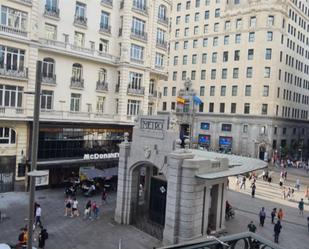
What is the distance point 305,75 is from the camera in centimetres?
7769

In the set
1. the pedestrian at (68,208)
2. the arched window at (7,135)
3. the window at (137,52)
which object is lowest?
the pedestrian at (68,208)

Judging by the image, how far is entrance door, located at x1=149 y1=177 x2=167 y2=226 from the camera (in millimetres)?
24609

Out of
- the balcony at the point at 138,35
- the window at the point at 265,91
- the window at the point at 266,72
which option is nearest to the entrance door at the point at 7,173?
the balcony at the point at 138,35

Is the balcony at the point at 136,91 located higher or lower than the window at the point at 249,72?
lower

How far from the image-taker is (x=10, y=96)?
30.7 m

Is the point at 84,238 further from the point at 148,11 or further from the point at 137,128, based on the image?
the point at 148,11

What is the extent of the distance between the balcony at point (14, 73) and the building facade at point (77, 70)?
0.09 metres

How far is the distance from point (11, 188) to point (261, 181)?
32139 millimetres

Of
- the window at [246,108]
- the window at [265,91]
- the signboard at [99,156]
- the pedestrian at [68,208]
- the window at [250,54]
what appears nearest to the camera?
the pedestrian at [68,208]

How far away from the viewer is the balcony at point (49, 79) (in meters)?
34.1

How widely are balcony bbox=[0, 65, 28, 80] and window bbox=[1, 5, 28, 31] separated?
3952mm

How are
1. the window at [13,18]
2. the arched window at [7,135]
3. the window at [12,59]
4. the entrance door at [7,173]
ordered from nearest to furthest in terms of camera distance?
1. the window at [13,18]
2. the window at [12,59]
3. the arched window at [7,135]
4. the entrance door at [7,173]

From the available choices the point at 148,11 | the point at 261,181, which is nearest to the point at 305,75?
the point at 261,181

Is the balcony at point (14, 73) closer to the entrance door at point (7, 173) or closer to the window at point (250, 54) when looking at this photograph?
the entrance door at point (7, 173)
